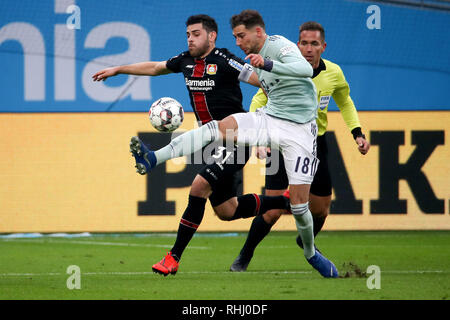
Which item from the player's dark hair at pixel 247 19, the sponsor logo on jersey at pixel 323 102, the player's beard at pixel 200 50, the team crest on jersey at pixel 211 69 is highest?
the player's dark hair at pixel 247 19

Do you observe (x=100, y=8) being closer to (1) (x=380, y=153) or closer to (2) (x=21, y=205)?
(2) (x=21, y=205)

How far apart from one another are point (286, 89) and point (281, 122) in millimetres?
255

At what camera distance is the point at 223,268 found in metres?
7.76

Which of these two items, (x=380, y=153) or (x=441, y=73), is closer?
(x=380, y=153)

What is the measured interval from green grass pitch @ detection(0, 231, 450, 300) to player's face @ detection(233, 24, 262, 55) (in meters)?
1.78

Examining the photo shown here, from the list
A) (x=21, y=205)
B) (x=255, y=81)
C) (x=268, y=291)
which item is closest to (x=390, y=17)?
(x=21, y=205)

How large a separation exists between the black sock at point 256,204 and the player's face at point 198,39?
1271mm

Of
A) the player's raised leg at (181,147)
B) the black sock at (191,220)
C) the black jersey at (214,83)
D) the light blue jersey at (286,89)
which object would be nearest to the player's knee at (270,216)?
the black sock at (191,220)

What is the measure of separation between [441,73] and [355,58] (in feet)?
4.50

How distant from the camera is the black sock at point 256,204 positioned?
277 inches

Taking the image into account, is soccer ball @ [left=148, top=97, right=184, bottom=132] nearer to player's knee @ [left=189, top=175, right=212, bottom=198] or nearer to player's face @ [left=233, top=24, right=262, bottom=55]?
player's knee @ [left=189, top=175, right=212, bottom=198]

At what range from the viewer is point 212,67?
22.7 feet

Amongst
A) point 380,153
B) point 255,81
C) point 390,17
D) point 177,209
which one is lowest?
point 177,209

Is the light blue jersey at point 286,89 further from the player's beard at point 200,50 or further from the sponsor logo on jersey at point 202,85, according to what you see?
the player's beard at point 200,50
